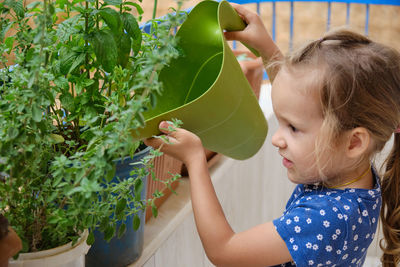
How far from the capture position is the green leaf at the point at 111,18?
1.97 feet

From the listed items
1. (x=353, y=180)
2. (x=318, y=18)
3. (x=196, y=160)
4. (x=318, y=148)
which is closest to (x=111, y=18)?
(x=196, y=160)

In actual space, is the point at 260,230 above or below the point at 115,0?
below

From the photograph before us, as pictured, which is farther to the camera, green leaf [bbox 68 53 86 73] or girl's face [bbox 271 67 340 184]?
girl's face [bbox 271 67 340 184]

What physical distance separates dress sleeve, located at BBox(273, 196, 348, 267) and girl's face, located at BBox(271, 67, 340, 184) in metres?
0.06

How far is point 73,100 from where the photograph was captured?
2.09 feet

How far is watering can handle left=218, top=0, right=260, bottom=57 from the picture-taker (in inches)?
28.6

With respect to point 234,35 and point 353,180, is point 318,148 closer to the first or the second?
point 353,180

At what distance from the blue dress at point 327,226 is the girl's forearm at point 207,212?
0.08 metres

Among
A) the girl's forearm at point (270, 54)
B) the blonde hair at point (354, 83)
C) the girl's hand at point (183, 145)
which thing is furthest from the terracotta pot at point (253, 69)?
the girl's hand at point (183, 145)

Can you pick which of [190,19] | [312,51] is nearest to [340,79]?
[312,51]

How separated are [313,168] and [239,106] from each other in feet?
0.52

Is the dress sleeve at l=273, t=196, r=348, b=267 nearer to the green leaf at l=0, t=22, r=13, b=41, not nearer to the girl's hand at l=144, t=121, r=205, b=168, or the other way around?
the girl's hand at l=144, t=121, r=205, b=168

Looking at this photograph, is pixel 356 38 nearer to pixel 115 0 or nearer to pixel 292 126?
pixel 292 126

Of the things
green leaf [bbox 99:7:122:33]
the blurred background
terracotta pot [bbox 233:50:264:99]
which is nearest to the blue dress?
green leaf [bbox 99:7:122:33]
